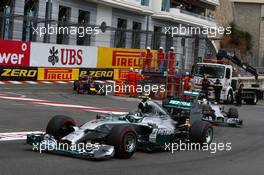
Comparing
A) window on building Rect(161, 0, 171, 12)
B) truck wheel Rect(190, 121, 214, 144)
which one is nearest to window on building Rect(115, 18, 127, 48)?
window on building Rect(161, 0, 171, 12)

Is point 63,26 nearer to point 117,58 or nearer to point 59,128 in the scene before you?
point 117,58

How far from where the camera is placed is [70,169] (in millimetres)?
9734

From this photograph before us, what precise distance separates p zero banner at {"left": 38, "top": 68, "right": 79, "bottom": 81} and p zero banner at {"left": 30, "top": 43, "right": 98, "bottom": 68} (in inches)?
11.1

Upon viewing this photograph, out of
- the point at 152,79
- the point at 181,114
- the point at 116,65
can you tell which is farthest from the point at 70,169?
the point at 116,65

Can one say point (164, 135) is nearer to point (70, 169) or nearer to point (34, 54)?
point (70, 169)

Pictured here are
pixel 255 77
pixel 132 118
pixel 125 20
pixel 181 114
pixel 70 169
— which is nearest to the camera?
pixel 70 169

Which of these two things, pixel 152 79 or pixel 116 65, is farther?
pixel 116 65

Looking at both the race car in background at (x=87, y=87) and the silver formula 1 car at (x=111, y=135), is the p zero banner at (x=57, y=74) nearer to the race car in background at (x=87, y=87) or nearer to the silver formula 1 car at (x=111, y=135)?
the race car in background at (x=87, y=87)

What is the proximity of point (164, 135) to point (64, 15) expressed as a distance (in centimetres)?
3161

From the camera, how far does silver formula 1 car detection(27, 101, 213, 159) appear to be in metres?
10.9

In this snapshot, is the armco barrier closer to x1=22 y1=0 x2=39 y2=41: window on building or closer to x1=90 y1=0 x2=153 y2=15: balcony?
x1=22 y1=0 x2=39 y2=41: window on building

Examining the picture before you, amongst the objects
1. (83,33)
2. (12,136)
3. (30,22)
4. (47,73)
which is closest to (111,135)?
(12,136)

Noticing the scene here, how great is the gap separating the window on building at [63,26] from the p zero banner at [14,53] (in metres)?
5.30

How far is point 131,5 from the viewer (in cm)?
4866
